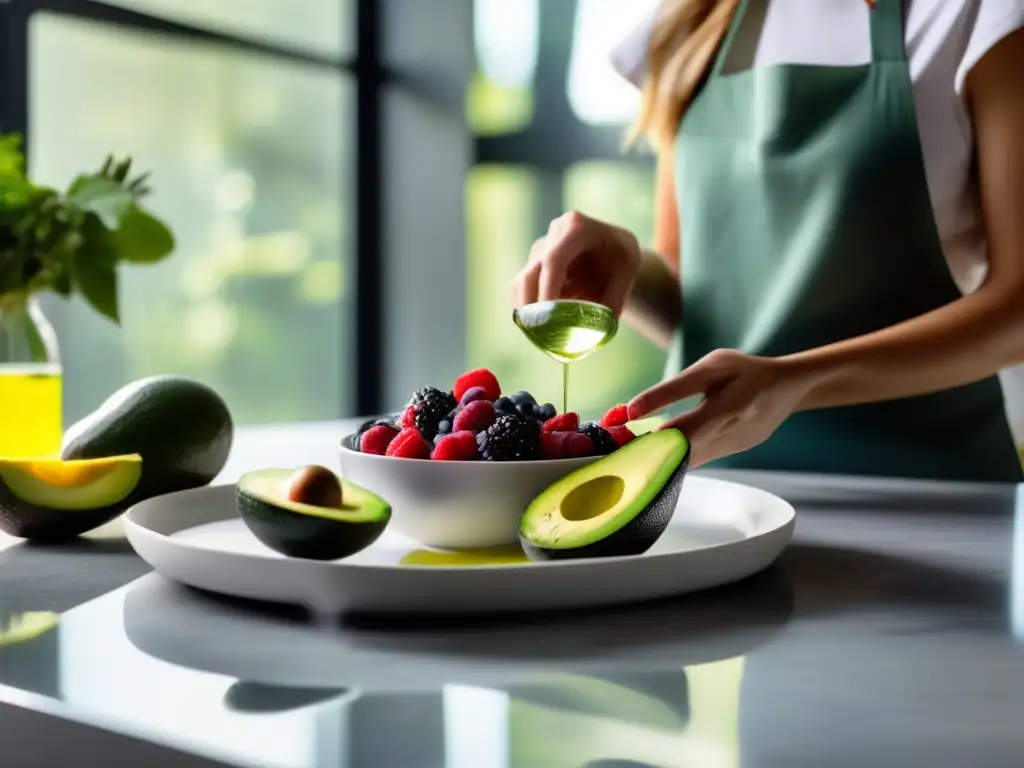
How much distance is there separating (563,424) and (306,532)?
20 cm

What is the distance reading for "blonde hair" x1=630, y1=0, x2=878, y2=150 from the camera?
1.48 meters

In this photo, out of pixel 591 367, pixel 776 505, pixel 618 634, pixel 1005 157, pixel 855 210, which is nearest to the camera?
pixel 618 634

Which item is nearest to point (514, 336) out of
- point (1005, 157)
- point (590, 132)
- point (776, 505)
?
point (590, 132)

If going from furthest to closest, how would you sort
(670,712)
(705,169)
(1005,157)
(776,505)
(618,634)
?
(705,169)
(1005,157)
(776,505)
(618,634)
(670,712)

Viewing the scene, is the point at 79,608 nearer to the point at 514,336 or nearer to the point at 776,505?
the point at 776,505

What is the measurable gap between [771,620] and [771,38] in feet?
3.57

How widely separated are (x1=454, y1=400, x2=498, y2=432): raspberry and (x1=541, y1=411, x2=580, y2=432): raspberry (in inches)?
1.4

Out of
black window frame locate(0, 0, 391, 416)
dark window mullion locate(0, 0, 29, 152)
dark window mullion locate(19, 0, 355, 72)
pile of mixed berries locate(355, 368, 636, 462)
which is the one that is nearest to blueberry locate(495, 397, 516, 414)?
pile of mixed berries locate(355, 368, 636, 462)

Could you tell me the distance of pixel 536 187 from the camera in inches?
144

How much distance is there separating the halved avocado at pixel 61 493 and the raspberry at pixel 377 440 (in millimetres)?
174

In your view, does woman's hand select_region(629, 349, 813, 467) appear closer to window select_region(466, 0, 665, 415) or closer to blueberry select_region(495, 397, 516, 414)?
blueberry select_region(495, 397, 516, 414)

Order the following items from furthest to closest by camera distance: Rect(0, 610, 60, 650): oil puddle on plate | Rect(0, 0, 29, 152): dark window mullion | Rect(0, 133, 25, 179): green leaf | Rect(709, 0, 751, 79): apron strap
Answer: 1. Rect(0, 0, 29, 152): dark window mullion
2. Rect(709, 0, 751, 79): apron strap
3. Rect(0, 133, 25, 179): green leaf
4. Rect(0, 610, 60, 650): oil puddle on plate

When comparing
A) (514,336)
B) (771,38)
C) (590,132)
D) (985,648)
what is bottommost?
(985,648)

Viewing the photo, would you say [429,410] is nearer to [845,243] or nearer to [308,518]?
[308,518]
